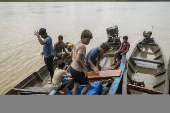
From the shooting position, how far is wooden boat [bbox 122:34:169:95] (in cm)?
352

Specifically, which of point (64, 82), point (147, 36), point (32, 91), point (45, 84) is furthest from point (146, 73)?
point (32, 91)

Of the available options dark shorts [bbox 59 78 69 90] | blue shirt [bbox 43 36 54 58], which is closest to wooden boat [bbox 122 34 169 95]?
dark shorts [bbox 59 78 69 90]

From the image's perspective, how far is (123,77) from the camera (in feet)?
12.3

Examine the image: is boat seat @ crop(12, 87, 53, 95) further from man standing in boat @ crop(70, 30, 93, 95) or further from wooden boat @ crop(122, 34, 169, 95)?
wooden boat @ crop(122, 34, 169, 95)

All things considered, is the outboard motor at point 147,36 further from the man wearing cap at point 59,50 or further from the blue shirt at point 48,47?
the blue shirt at point 48,47

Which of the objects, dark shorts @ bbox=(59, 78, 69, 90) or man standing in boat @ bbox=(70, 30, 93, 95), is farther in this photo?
dark shorts @ bbox=(59, 78, 69, 90)

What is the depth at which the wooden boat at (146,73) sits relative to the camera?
352 cm

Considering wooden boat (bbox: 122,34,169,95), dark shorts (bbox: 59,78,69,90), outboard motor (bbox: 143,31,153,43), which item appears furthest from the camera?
outboard motor (bbox: 143,31,153,43)

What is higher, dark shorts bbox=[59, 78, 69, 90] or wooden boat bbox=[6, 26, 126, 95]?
dark shorts bbox=[59, 78, 69, 90]

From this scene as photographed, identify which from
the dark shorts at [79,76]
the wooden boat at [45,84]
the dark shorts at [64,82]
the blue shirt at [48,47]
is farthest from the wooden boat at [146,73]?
the blue shirt at [48,47]

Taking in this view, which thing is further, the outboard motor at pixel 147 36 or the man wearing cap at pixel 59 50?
the outboard motor at pixel 147 36

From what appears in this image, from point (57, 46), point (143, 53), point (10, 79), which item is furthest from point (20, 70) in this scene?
point (143, 53)

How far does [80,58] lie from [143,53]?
22.3 ft

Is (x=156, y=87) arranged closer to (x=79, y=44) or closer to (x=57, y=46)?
(x=79, y=44)
